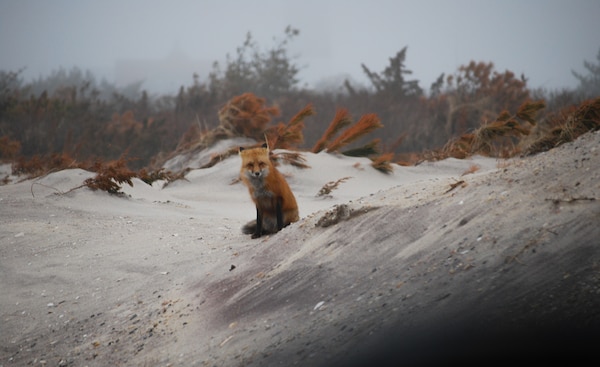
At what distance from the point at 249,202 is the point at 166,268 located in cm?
428

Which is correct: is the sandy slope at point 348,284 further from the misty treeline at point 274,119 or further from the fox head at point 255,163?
the misty treeline at point 274,119

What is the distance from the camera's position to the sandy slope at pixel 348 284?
7.95ft

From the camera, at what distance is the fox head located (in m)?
5.64

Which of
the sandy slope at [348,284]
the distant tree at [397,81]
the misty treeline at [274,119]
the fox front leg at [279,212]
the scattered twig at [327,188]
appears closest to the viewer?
the sandy slope at [348,284]

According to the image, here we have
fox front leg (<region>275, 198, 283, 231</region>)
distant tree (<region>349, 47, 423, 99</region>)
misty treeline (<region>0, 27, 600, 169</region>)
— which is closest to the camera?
fox front leg (<region>275, 198, 283, 231</region>)

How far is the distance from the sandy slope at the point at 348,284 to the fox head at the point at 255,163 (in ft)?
2.00

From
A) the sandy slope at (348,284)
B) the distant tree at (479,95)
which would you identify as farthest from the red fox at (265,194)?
the distant tree at (479,95)

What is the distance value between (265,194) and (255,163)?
1.03ft

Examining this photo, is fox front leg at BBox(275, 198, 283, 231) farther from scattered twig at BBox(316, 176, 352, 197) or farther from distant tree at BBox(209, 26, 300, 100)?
distant tree at BBox(209, 26, 300, 100)

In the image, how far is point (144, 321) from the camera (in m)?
3.67

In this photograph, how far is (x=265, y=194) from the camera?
5758mm

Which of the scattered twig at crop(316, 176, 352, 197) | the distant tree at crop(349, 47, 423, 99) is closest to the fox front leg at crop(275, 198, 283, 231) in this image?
the scattered twig at crop(316, 176, 352, 197)

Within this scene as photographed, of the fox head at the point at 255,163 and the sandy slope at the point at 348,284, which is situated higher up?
the fox head at the point at 255,163

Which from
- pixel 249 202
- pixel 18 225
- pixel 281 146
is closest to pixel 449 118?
pixel 281 146
